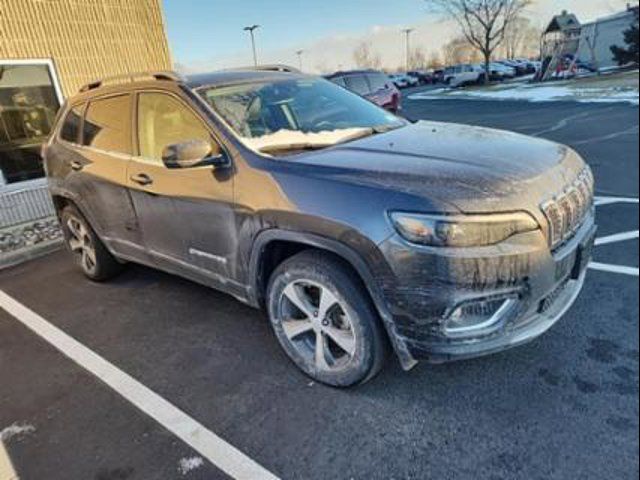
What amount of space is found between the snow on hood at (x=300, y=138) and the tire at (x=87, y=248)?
7.82 ft

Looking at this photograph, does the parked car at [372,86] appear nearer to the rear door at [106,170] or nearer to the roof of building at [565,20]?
the roof of building at [565,20]

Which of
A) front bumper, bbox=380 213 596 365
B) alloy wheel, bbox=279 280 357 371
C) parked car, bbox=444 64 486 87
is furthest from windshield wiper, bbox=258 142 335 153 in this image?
parked car, bbox=444 64 486 87

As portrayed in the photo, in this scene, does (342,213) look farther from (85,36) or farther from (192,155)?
(85,36)

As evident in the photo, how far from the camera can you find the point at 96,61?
28.3 ft

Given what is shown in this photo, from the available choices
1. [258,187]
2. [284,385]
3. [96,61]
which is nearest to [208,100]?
[258,187]

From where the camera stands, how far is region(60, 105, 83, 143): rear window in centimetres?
431

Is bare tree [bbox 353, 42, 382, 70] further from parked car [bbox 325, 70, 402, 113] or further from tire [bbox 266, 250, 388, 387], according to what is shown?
parked car [bbox 325, 70, 402, 113]

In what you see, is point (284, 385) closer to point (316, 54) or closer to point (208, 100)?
point (208, 100)

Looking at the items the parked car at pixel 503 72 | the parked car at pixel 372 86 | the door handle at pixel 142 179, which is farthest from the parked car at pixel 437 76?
the door handle at pixel 142 179

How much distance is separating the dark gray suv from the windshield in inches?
0.6

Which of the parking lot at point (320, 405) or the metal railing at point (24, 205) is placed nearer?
the parking lot at point (320, 405)

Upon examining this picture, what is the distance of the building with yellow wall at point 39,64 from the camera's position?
7395 millimetres

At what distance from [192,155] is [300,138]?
682 millimetres

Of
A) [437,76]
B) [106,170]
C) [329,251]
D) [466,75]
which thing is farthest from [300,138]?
[437,76]
